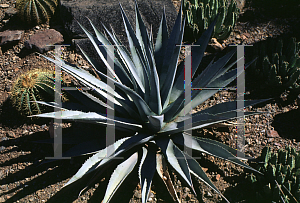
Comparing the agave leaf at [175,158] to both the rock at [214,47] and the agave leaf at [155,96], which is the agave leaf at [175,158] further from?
the rock at [214,47]

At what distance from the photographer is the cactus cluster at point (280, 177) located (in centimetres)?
236

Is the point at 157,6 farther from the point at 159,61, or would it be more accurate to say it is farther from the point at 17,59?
the point at 17,59

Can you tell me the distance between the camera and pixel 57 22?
446cm

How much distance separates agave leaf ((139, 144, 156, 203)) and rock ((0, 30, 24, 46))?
9.09 feet

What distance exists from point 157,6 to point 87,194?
2.89 metres

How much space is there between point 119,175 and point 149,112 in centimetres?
57

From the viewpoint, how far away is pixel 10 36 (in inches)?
162

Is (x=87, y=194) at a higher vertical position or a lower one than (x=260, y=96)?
lower

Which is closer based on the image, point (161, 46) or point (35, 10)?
point (161, 46)

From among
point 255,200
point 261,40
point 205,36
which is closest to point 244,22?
point 261,40

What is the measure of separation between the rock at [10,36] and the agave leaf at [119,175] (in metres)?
2.77

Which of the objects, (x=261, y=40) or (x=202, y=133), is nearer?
(x=202, y=133)

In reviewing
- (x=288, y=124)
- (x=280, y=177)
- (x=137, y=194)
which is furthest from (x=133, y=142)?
(x=288, y=124)

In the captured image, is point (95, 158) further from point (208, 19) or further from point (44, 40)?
point (208, 19)
